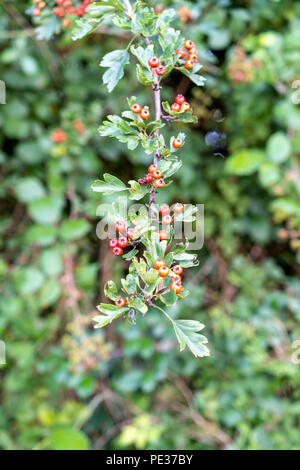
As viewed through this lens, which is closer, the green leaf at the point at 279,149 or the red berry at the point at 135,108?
the red berry at the point at 135,108

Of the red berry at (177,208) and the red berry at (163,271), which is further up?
the red berry at (177,208)

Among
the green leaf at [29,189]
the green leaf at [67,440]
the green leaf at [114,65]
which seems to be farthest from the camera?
the green leaf at [29,189]

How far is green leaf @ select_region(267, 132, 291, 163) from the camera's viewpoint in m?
1.33

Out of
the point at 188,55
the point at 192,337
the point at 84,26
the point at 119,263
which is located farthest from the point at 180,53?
the point at 119,263

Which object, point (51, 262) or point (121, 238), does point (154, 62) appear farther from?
point (51, 262)

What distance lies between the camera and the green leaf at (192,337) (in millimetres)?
477

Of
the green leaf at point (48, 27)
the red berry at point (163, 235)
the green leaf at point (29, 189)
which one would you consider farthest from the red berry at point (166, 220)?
the green leaf at point (29, 189)

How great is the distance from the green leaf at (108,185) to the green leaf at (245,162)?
894mm

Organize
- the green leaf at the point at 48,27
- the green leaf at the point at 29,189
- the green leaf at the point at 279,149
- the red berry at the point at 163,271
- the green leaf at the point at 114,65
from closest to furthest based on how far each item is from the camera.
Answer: the red berry at the point at 163,271
the green leaf at the point at 114,65
the green leaf at the point at 48,27
the green leaf at the point at 279,149
the green leaf at the point at 29,189

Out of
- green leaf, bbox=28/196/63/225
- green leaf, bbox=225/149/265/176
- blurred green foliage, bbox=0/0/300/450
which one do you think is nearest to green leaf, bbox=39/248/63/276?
blurred green foliage, bbox=0/0/300/450

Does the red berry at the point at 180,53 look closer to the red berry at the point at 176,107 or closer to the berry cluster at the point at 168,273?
the red berry at the point at 176,107

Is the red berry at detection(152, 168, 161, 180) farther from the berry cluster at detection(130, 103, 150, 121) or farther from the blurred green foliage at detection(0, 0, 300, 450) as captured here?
the blurred green foliage at detection(0, 0, 300, 450)

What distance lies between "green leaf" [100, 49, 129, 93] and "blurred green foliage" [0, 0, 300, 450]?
74 cm

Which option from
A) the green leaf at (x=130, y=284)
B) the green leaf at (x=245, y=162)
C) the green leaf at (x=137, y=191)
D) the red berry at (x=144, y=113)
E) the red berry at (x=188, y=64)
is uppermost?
the red berry at (x=188, y=64)
